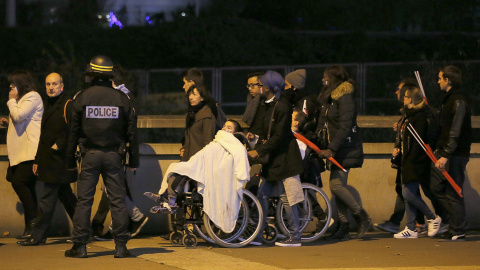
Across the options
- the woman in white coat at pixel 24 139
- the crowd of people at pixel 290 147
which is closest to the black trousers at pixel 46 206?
the crowd of people at pixel 290 147

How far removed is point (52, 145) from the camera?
33.3 ft

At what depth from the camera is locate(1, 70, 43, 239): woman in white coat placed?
1043 cm

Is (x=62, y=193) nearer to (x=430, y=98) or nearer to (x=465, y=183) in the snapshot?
(x=465, y=183)

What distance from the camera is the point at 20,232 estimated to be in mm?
10992

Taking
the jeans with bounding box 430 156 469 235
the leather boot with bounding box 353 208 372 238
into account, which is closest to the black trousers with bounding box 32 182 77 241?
the leather boot with bounding box 353 208 372 238

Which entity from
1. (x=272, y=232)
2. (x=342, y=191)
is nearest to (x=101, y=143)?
(x=272, y=232)

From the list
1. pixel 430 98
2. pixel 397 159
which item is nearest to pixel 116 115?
pixel 397 159

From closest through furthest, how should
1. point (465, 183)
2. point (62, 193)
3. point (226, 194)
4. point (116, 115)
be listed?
point (116, 115)
point (226, 194)
point (62, 193)
point (465, 183)

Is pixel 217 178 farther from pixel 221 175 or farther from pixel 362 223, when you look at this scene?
pixel 362 223

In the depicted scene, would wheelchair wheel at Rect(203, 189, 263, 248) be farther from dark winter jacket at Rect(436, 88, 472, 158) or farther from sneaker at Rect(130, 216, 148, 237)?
dark winter jacket at Rect(436, 88, 472, 158)

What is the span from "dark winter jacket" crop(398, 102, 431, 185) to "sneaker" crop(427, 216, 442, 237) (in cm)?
49

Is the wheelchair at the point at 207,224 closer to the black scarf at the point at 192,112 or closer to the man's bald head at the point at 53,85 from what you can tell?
the black scarf at the point at 192,112

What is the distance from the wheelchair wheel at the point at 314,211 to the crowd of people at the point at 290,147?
0.17m

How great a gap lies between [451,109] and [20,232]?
518cm
